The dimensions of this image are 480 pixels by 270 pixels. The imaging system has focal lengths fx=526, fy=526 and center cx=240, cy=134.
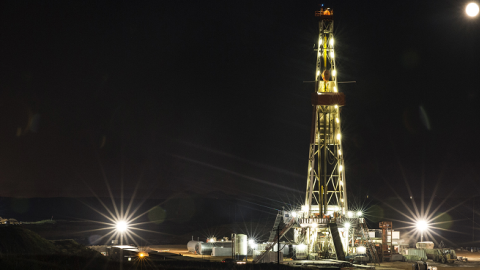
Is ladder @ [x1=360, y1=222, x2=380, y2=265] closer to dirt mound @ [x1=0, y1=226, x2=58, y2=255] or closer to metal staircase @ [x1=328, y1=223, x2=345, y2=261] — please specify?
metal staircase @ [x1=328, y1=223, x2=345, y2=261]

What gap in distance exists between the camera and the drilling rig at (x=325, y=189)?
3866 cm

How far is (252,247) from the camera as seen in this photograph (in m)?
42.7

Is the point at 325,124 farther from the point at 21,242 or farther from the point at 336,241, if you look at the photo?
the point at 21,242

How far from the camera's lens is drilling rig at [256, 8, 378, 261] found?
38.7 m

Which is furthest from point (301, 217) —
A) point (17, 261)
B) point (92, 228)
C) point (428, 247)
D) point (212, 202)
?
point (212, 202)

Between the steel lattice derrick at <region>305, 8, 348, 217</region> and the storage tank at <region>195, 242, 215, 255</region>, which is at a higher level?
the steel lattice derrick at <region>305, 8, 348, 217</region>

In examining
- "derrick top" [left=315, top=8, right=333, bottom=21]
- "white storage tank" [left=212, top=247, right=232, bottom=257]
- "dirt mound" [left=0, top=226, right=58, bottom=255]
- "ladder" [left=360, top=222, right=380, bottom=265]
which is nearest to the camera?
"dirt mound" [left=0, top=226, right=58, bottom=255]

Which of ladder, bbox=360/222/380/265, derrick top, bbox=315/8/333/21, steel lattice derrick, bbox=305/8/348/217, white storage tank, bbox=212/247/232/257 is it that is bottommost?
white storage tank, bbox=212/247/232/257

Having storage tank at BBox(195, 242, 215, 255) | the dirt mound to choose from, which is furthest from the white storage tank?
the dirt mound

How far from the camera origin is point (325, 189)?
3947cm

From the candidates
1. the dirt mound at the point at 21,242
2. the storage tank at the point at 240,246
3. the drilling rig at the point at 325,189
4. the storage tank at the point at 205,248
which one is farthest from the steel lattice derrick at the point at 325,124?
the dirt mound at the point at 21,242

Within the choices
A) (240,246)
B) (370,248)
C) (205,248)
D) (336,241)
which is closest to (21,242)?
(240,246)

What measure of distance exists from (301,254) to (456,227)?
250 feet

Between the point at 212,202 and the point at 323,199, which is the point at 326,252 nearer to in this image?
the point at 323,199
